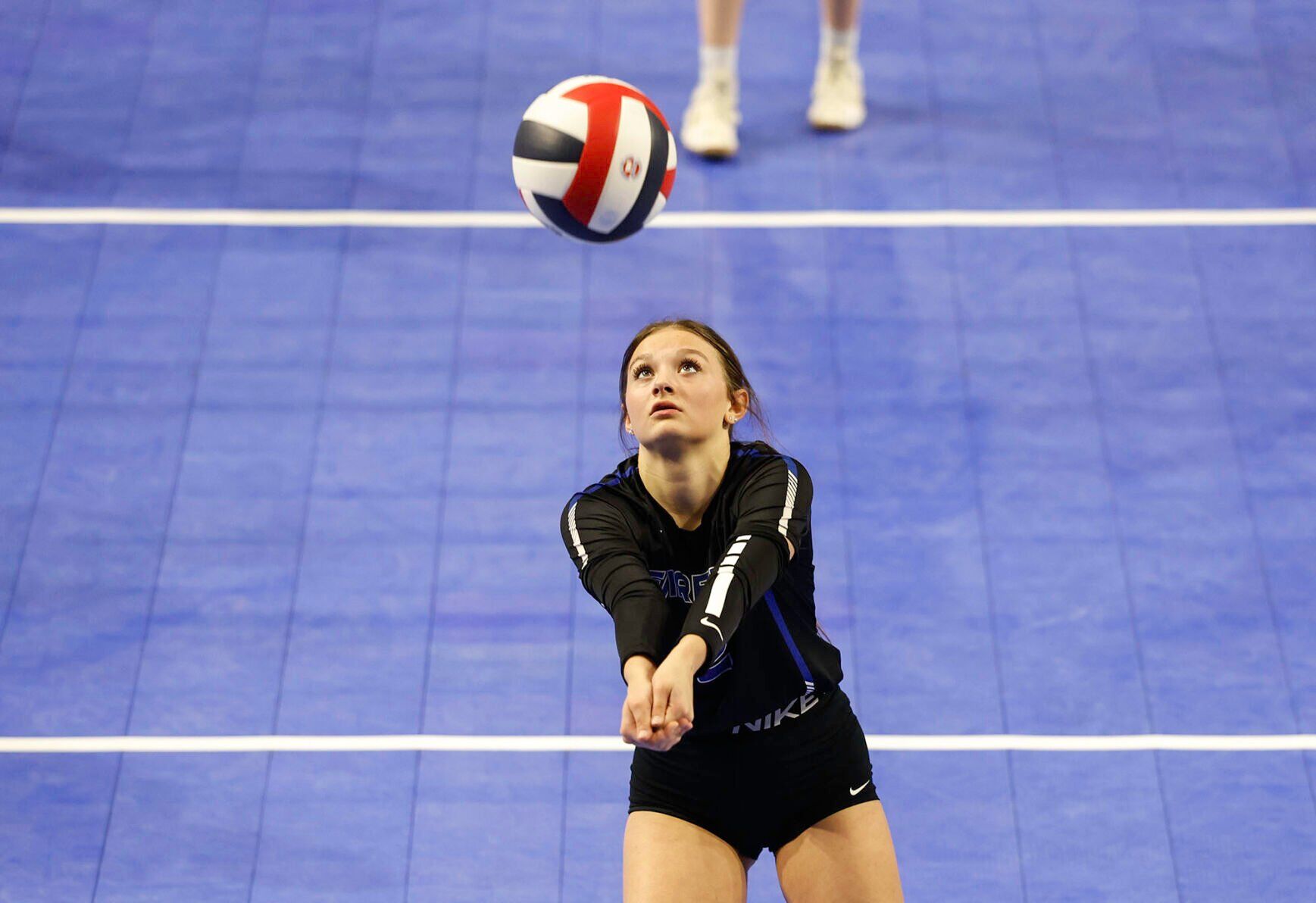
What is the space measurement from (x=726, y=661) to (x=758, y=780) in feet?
1.07

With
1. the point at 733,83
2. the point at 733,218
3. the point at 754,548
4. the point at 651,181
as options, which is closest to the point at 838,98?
the point at 733,83

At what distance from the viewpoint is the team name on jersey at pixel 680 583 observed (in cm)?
319

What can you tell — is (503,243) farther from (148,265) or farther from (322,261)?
(148,265)

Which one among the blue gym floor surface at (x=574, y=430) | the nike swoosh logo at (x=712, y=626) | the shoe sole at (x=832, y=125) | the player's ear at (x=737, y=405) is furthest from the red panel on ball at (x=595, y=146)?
the nike swoosh logo at (x=712, y=626)

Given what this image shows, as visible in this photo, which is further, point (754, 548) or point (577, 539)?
point (577, 539)

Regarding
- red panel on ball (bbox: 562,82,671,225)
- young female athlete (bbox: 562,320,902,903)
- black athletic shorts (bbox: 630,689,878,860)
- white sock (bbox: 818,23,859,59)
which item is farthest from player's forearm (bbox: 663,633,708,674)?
white sock (bbox: 818,23,859,59)

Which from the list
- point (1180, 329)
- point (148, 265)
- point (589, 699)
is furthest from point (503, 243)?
point (1180, 329)

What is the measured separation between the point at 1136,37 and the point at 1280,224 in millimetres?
1413

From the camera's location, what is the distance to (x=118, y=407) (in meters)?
5.80

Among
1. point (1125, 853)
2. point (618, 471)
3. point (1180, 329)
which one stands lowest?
point (1125, 853)

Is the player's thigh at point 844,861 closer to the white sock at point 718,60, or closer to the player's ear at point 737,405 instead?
the player's ear at point 737,405

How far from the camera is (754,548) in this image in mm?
2977

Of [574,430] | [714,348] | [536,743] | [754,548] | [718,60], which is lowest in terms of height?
[536,743]

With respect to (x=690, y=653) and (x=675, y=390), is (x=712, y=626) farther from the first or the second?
(x=675, y=390)
